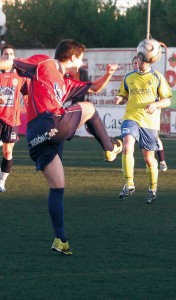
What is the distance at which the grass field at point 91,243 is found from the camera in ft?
26.7

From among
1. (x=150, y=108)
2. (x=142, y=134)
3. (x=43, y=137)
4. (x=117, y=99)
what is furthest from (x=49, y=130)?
(x=142, y=134)

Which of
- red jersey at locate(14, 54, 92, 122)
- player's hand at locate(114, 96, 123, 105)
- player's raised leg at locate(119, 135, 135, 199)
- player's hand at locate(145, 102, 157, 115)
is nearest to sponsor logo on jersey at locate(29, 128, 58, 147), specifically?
red jersey at locate(14, 54, 92, 122)

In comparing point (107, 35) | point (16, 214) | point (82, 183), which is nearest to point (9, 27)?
point (107, 35)

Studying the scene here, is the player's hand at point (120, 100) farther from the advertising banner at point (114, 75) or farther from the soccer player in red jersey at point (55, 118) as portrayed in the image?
the advertising banner at point (114, 75)

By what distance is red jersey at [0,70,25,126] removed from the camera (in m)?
15.9

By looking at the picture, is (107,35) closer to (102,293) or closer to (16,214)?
(16,214)

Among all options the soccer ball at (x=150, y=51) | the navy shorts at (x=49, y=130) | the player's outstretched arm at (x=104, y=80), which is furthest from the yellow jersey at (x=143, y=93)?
the navy shorts at (x=49, y=130)

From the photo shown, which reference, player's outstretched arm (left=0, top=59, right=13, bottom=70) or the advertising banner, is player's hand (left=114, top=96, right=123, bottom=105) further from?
the advertising banner

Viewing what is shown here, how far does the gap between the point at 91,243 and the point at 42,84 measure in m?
1.69

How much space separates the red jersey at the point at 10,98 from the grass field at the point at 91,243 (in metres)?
1.04

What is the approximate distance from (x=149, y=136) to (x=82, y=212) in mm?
1942

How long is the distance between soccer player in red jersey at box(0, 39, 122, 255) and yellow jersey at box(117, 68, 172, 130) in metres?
4.63

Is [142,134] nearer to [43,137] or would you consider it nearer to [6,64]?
[43,137]

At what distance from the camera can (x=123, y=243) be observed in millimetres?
10438
